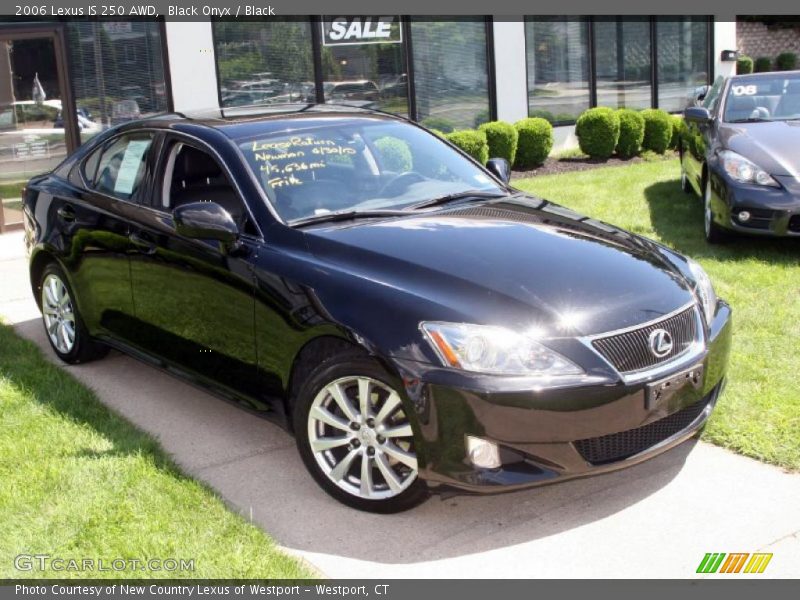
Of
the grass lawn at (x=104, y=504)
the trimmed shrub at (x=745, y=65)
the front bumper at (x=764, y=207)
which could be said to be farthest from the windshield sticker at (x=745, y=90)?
the trimmed shrub at (x=745, y=65)

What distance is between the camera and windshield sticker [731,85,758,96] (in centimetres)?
968

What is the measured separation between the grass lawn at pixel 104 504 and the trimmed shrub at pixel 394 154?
73.4 inches

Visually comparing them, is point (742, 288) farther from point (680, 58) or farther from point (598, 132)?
point (680, 58)

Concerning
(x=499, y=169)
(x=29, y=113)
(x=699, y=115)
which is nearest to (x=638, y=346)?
(x=499, y=169)

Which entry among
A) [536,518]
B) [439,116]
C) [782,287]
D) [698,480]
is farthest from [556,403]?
[439,116]

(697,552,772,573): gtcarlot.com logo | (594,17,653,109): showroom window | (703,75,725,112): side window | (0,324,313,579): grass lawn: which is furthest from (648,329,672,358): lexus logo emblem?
(594,17,653,109): showroom window

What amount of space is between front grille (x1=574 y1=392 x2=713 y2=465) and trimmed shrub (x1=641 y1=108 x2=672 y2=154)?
40.2ft

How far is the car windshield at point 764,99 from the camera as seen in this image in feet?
30.4

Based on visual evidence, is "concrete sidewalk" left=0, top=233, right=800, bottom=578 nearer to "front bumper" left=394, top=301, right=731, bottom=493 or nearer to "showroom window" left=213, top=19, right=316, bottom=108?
"front bumper" left=394, top=301, right=731, bottom=493

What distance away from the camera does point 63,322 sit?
249 inches

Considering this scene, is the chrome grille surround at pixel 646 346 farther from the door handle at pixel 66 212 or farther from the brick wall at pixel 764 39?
the brick wall at pixel 764 39

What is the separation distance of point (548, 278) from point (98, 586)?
2115mm

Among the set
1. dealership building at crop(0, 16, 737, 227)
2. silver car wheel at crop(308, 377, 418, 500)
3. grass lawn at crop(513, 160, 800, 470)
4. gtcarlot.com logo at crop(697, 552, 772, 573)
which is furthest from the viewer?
dealership building at crop(0, 16, 737, 227)

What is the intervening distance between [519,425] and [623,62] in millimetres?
15058
